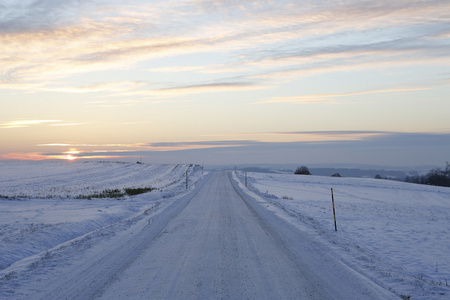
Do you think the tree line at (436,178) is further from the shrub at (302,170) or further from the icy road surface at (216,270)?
the icy road surface at (216,270)

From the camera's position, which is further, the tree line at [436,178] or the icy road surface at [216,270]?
the tree line at [436,178]

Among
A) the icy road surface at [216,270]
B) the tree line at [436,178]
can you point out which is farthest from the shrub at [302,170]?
the icy road surface at [216,270]

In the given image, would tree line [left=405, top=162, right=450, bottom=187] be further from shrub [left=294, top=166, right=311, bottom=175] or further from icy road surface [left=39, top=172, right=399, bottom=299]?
icy road surface [left=39, top=172, right=399, bottom=299]

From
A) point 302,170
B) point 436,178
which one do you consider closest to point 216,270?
point 302,170

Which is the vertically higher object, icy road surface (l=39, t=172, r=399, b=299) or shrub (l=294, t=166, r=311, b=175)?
icy road surface (l=39, t=172, r=399, b=299)

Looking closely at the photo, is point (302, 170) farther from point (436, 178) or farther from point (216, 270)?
point (216, 270)

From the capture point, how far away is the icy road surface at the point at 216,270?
6.94 m

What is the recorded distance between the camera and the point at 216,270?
8383mm

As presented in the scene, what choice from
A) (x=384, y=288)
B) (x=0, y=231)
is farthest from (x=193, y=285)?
(x=0, y=231)

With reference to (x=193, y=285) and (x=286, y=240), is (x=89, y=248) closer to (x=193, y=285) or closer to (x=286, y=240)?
(x=193, y=285)

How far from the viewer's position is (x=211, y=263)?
8.99 metres

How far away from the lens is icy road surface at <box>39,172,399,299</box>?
6.94 meters

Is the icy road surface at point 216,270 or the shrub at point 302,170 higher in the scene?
the icy road surface at point 216,270

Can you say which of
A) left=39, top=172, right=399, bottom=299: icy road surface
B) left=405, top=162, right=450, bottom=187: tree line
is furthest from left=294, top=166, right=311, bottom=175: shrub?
left=39, top=172, right=399, bottom=299: icy road surface
